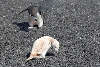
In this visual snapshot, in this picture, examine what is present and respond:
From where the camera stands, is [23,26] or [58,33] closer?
[58,33]

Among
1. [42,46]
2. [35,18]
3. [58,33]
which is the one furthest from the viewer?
[35,18]

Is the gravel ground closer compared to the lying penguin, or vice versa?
the lying penguin

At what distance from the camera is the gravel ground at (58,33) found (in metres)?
11.4

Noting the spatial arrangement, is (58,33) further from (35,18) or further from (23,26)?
(23,26)

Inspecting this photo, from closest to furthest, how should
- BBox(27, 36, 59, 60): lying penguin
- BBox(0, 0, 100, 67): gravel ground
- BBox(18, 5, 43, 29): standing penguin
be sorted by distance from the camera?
BBox(27, 36, 59, 60): lying penguin < BBox(0, 0, 100, 67): gravel ground < BBox(18, 5, 43, 29): standing penguin

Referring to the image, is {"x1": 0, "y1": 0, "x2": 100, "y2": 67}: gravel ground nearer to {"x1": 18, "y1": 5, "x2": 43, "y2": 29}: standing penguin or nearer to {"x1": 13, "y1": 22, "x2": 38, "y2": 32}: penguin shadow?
{"x1": 13, "y1": 22, "x2": 38, "y2": 32}: penguin shadow

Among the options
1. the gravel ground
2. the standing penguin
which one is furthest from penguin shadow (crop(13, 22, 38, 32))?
the standing penguin

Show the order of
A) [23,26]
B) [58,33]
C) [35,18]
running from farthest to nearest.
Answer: [23,26]
[35,18]
[58,33]

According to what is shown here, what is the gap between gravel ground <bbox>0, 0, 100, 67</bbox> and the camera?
1145 centimetres

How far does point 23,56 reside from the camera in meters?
11.8

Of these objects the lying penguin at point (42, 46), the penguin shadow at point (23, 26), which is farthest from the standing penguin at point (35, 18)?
the lying penguin at point (42, 46)

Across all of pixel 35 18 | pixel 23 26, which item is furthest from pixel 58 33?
pixel 23 26

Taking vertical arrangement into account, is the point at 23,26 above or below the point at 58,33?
above

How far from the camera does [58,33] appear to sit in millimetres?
13617
